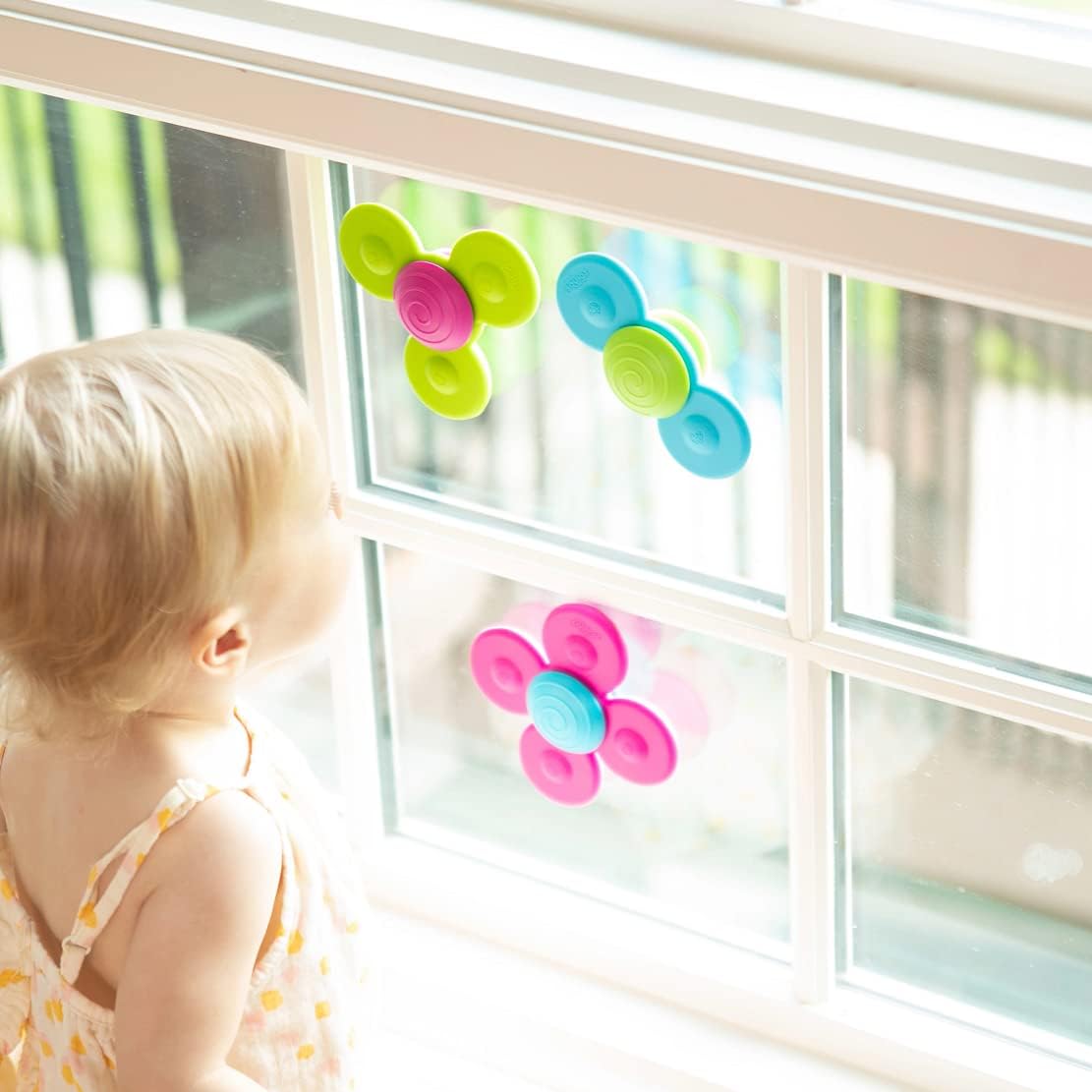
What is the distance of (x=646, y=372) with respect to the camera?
1.22m

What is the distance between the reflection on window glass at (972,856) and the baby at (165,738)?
0.40 metres

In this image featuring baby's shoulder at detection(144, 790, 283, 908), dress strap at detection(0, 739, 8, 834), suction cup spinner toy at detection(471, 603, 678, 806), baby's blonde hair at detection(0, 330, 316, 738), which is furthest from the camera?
suction cup spinner toy at detection(471, 603, 678, 806)

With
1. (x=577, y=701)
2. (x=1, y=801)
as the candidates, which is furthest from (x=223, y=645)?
(x=577, y=701)

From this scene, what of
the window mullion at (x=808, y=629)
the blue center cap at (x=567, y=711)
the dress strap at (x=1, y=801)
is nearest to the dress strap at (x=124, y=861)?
the dress strap at (x=1, y=801)

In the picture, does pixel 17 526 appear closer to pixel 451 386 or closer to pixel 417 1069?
pixel 451 386

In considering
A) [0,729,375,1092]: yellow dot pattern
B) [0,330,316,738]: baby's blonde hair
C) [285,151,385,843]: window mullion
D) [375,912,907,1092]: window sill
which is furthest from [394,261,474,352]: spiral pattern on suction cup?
[375,912,907,1092]: window sill

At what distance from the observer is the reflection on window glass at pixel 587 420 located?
1239 millimetres

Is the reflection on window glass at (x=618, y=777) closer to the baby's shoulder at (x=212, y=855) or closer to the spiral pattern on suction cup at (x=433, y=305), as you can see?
the spiral pattern on suction cup at (x=433, y=305)

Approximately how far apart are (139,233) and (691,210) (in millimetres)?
619

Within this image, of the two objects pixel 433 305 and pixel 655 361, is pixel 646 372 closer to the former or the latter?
pixel 655 361

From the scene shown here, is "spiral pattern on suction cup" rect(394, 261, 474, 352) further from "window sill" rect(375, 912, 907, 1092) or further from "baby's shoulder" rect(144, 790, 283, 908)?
"window sill" rect(375, 912, 907, 1092)

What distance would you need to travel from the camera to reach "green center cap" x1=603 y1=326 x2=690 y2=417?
3.96ft

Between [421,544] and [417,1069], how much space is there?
442mm

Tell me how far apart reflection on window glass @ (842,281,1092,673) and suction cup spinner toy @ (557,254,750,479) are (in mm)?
85
